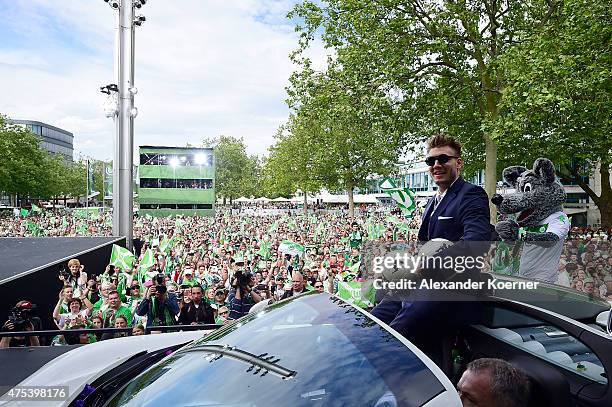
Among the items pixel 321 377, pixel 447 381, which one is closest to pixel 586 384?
pixel 447 381

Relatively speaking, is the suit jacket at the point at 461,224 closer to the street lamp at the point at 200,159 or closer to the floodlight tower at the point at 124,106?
the floodlight tower at the point at 124,106

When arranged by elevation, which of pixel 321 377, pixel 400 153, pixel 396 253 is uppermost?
pixel 400 153

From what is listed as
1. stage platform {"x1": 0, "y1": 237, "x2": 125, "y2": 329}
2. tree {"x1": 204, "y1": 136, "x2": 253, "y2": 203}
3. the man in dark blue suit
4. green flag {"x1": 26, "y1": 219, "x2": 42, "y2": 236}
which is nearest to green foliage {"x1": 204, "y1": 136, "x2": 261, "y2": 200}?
tree {"x1": 204, "y1": 136, "x2": 253, "y2": 203}

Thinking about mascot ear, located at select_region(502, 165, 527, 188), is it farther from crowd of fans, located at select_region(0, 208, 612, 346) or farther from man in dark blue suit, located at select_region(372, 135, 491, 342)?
man in dark blue suit, located at select_region(372, 135, 491, 342)

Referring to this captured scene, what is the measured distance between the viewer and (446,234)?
2.85 m

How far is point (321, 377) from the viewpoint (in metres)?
1.88

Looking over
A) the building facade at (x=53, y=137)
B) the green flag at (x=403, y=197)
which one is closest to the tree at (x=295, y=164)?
the green flag at (x=403, y=197)

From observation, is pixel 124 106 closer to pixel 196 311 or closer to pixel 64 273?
pixel 64 273

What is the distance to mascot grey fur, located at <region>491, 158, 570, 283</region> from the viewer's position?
18.0 feet

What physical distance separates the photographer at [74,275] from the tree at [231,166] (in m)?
74.3

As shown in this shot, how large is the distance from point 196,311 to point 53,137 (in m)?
123

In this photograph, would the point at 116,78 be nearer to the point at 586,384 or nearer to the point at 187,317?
the point at 187,317

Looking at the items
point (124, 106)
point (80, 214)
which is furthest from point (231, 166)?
point (124, 106)

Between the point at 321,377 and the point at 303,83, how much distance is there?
1570 centimetres
